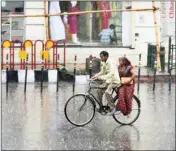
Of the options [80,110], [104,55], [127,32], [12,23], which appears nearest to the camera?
[80,110]

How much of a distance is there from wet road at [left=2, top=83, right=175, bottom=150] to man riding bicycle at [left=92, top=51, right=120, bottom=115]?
49 cm

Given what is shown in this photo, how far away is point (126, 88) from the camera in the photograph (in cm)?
1255

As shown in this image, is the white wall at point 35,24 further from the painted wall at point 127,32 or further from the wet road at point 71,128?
the wet road at point 71,128

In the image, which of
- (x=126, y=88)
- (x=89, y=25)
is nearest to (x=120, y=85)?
(x=126, y=88)

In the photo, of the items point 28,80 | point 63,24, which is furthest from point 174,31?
point 28,80

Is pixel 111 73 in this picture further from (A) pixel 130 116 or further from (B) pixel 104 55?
(A) pixel 130 116

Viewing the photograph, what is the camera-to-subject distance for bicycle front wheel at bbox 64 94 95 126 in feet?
41.2

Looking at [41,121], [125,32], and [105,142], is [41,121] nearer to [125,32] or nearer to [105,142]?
[105,142]

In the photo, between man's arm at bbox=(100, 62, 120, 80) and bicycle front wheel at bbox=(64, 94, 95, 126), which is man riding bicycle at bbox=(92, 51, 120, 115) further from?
bicycle front wheel at bbox=(64, 94, 95, 126)

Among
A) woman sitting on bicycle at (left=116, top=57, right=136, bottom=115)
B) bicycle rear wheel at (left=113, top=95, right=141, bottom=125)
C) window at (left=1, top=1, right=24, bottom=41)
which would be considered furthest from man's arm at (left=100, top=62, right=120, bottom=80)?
window at (left=1, top=1, right=24, bottom=41)

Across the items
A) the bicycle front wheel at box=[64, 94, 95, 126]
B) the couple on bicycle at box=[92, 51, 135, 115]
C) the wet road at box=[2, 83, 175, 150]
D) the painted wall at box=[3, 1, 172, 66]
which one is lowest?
the wet road at box=[2, 83, 175, 150]

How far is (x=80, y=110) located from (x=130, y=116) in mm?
1169

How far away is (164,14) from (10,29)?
6.62 meters

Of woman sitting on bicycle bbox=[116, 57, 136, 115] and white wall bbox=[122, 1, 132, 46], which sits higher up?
white wall bbox=[122, 1, 132, 46]
